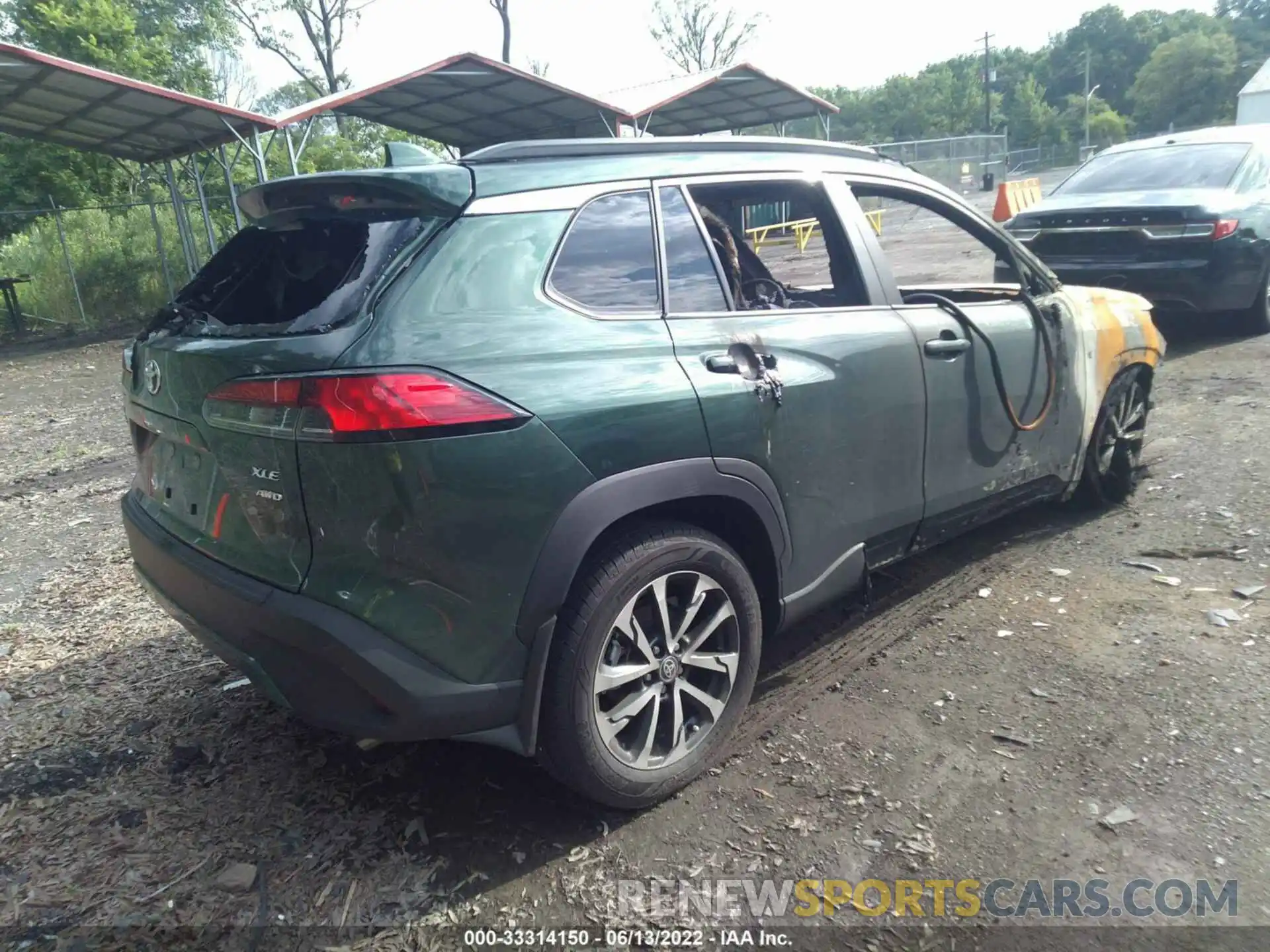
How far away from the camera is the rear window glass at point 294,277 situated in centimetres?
229

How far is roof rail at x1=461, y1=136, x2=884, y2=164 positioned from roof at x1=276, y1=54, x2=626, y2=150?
13.4 m

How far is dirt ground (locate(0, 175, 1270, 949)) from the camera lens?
240 cm

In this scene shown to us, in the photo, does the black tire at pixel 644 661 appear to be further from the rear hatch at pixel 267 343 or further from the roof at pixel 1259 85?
the roof at pixel 1259 85

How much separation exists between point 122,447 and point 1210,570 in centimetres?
772

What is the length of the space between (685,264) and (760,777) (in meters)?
1.63

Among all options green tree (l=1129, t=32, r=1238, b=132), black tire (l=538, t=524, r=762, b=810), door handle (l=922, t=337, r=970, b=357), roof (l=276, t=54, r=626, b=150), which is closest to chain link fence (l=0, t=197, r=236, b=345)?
roof (l=276, t=54, r=626, b=150)

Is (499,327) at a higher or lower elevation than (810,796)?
higher

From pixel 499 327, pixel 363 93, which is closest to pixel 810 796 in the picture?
pixel 499 327

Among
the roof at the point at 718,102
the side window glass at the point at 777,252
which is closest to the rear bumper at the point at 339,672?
the side window glass at the point at 777,252

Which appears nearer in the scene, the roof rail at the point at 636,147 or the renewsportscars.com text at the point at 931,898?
the renewsportscars.com text at the point at 931,898

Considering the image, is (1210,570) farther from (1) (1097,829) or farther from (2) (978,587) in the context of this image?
(1) (1097,829)

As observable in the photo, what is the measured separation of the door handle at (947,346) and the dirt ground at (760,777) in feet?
3.67

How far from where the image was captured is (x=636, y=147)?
2.87 m

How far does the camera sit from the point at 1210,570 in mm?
4062
